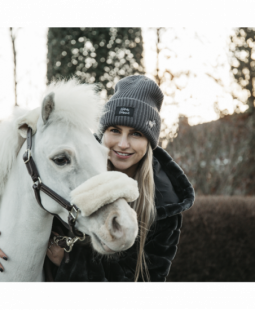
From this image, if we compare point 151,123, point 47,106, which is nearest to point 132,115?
point 151,123

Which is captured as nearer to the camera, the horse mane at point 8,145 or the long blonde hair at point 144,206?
the horse mane at point 8,145

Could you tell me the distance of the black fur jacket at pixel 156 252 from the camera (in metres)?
2.13

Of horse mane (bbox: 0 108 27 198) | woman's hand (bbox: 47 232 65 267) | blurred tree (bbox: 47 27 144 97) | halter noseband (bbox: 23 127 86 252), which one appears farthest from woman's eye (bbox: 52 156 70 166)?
blurred tree (bbox: 47 27 144 97)

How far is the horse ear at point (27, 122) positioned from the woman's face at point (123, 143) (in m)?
0.87

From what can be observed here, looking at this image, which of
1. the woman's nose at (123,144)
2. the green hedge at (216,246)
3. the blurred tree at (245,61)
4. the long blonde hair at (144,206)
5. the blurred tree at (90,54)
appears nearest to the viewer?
the long blonde hair at (144,206)

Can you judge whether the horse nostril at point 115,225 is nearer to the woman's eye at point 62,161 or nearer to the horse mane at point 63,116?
the woman's eye at point 62,161

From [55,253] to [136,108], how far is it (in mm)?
1386

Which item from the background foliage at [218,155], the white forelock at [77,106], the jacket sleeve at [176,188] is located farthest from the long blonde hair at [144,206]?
the background foliage at [218,155]

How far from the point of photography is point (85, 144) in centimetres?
164

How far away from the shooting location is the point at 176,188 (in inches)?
109

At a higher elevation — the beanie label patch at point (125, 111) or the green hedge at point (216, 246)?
the beanie label patch at point (125, 111)

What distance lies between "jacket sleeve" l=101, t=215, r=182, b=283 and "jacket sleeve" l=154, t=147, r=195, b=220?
0.18m

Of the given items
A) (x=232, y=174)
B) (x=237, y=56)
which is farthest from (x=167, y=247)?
Result: (x=237, y=56)

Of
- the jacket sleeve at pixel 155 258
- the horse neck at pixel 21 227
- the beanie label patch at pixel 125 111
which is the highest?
the beanie label patch at pixel 125 111
